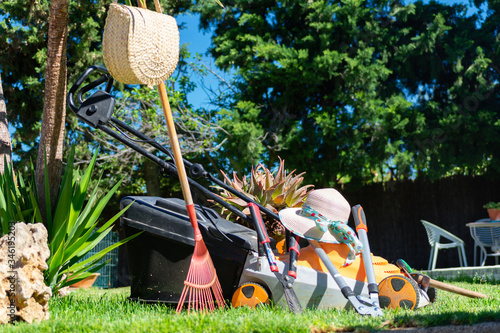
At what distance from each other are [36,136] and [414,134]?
764 cm

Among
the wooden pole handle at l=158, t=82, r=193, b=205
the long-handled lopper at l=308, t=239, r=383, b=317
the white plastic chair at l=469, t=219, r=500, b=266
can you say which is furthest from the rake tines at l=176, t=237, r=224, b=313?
the white plastic chair at l=469, t=219, r=500, b=266

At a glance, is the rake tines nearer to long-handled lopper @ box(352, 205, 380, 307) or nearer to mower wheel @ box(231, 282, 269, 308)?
mower wheel @ box(231, 282, 269, 308)

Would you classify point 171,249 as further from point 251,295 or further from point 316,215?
point 316,215

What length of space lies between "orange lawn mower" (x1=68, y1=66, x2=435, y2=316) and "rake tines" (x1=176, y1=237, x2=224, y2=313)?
72 mm

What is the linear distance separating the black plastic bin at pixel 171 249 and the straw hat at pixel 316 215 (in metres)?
0.31

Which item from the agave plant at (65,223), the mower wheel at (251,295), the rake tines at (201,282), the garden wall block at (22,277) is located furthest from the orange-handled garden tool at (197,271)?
the agave plant at (65,223)

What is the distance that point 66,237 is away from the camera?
398 centimetres

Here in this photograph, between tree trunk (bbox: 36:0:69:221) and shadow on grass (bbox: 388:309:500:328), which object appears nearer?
shadow on grass (bbox: 388:309:500:328)

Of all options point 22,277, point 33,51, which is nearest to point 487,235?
point 22,277

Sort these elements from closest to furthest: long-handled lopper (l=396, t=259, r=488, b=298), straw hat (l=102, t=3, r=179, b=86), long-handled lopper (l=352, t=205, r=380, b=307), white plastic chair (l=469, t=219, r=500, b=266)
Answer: straw hat (l=102, t=3, r=179, b=86)
long-handled lopper (l=352, t=205, r=380, b=307)
long-handled lopper (l=396, t=259, r=488, b=298)
white plastic chair (l=469, t=219, r=500, b=266)

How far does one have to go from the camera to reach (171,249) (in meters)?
3.26

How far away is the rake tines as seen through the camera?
2996 mm

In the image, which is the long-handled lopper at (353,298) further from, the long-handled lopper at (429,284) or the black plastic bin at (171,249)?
the long-handled lopper at (429,284)

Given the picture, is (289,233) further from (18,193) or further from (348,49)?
(348,49)
